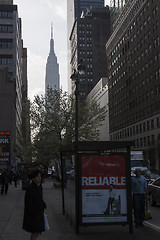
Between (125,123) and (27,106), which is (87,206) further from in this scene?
(125,123)

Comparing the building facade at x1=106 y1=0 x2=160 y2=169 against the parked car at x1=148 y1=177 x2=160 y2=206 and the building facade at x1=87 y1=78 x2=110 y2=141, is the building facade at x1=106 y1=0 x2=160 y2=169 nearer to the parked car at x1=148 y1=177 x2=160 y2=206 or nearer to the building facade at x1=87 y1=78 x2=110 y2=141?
the building facade at x1=87 y1=78 x2=110 y2=141

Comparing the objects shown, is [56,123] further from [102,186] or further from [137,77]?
[137,77]

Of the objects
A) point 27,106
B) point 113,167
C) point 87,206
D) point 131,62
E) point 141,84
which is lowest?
point 87,206

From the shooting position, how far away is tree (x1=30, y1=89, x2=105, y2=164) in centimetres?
3675

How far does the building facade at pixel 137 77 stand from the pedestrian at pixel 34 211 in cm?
6120

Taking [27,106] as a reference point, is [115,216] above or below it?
below

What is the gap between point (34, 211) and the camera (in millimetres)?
6797

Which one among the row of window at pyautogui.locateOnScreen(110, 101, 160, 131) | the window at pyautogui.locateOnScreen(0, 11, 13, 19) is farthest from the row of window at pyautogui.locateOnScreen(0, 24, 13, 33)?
the row of window at pyautogui.locateOnScreen(110, 101, 160, 131)

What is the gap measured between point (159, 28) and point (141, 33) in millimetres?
11003

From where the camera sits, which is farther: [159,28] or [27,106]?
[159,28]

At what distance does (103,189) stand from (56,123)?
27524 millimetres

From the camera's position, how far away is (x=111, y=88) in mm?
107688

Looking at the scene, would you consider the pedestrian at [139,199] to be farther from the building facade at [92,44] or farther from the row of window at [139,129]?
the building facade at [92,44]

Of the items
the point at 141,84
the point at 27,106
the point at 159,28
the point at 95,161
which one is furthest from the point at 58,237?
the point at 141,84
